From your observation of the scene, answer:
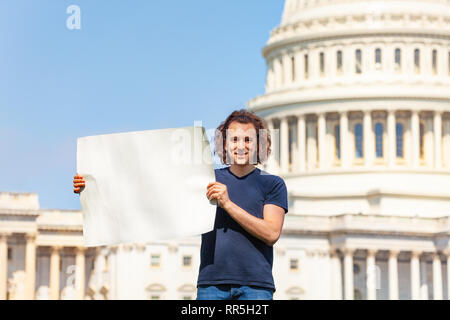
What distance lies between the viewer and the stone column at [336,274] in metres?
128

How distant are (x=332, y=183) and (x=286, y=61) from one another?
16763mm

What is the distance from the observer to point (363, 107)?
148 metres

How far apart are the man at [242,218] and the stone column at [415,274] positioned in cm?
11690

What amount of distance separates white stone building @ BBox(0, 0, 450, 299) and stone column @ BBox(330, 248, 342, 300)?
9 cm

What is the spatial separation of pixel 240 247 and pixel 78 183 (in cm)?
156

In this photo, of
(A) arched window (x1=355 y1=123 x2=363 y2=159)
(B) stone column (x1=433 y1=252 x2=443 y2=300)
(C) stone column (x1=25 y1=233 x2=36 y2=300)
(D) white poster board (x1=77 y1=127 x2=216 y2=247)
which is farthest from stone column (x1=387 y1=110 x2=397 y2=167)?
(D) white poster board (x1=77 y1=127 x2=216 y2=247)

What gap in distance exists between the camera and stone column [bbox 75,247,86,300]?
410 ft

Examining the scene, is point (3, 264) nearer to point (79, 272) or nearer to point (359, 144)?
point (79, 272)

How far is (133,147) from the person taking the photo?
12344 mm

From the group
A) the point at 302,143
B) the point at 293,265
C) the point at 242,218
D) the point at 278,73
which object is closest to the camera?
the point at 242,218

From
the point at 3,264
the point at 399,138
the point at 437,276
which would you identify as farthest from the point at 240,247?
the point at 399,138

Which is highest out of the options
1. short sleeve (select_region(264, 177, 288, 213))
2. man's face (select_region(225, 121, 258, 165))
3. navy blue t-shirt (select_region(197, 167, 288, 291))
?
man's face (select_region(225, 121, 258, 165))

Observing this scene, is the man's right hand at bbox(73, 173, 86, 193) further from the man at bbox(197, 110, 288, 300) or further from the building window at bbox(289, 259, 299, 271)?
the building window at bbox(289, 259, 299, 271)

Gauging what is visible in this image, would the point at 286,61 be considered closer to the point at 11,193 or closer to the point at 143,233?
the point at 11,193
